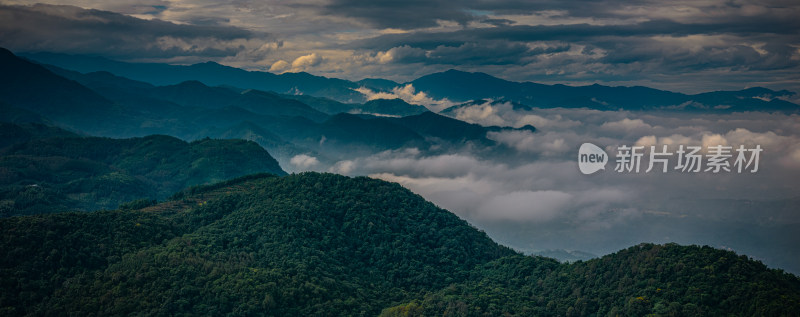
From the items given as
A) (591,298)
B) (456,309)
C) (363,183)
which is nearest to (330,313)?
(456,309)

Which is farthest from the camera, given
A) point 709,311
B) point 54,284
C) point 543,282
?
point 543,282

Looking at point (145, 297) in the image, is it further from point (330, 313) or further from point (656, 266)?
point (656, 266)

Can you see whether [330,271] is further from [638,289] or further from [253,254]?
[638,289]

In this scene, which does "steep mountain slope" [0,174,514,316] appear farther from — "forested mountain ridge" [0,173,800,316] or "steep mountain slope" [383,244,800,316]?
"steep mountain slope" [383,244,800,316]

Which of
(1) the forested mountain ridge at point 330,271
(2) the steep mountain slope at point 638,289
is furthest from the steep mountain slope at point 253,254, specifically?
(2) the steep mountain slope at point 638,289

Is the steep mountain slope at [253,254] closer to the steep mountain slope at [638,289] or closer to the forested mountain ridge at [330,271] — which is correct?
the forested mountain ridge at [330,271]

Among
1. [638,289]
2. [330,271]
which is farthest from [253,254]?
[638,289]

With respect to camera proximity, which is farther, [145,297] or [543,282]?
[543,282]
